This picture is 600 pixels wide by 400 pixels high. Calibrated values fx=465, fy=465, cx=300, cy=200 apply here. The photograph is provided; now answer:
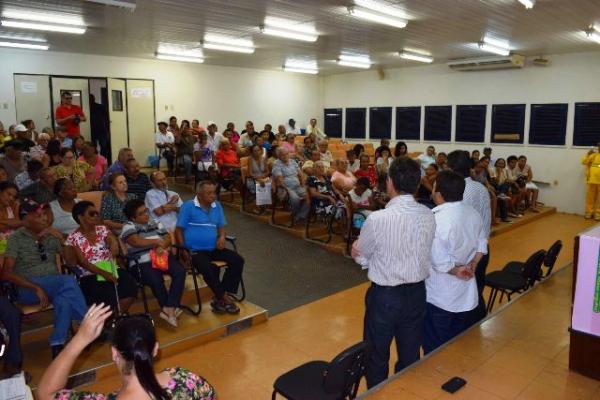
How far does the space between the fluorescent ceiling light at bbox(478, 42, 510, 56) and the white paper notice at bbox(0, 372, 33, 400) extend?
876 centimetres

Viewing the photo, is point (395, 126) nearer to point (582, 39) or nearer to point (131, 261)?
point (582, 39)

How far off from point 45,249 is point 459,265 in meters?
2.98

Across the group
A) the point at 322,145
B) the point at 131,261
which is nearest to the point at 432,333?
the point at 131,261

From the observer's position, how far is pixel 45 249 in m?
3.54

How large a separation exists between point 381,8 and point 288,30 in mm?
1752

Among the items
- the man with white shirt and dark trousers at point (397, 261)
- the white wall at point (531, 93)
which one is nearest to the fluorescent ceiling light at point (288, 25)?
the man with white shirt and dark trousers at point (397, 261)

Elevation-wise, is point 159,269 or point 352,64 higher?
point 352,64

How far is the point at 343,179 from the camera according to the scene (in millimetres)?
7062

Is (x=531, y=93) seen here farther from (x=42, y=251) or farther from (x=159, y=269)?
(x=42, y=251)

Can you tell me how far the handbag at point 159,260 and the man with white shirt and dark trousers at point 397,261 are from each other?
205cm

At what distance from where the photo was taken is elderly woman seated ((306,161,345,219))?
6613mm

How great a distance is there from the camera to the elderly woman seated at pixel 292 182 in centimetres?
700

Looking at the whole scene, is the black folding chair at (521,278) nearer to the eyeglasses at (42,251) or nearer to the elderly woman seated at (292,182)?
the elderly woman seated at (292,182)

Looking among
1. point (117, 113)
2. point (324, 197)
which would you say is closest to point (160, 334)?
point (324, 197)
